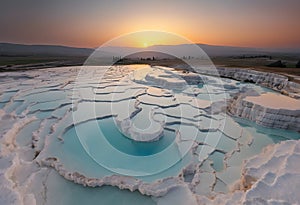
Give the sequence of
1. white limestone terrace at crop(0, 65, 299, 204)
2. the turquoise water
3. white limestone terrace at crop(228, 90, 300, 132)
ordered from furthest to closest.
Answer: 1. white limestone terrace at crop(228, 90, 300, 132)
2. the turquoise water
3. white limestone terrace at crop(0, 65, 299, 204)

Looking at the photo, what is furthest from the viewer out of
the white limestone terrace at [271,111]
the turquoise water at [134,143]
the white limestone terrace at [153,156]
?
the white limestone terrace at [271,111]

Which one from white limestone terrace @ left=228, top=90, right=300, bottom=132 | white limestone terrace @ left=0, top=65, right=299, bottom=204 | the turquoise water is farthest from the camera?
white limestone terrace @ left=228, top=90, right=300, bottom=132

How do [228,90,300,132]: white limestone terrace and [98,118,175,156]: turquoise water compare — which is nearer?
[98,118,175,156]: turquoise water

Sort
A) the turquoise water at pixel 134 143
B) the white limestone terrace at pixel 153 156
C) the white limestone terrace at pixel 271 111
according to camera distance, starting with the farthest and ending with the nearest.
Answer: the white limestone terrace at pixel 271 111
the turquoise water at pixel 134 143
the white limestone terrace at pixel 153 156

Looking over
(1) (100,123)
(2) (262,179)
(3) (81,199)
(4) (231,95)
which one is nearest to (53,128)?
(1) (100,123)

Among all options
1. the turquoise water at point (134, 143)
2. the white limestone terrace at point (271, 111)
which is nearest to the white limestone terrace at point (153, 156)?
the turquoise water at point (134, 143)

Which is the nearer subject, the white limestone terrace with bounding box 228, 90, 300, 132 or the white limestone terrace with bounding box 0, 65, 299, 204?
the white limestone terrace with bounding box 0, 65, 299, 204

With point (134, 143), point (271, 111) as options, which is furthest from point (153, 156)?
point (271, 111)

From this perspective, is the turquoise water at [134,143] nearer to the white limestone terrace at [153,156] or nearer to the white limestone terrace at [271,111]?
the white limestone terrace at [153,156]

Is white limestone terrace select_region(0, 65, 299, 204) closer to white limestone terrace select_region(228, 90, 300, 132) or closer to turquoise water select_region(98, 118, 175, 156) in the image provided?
turquoise water select_region(98, 118, 175, 156)

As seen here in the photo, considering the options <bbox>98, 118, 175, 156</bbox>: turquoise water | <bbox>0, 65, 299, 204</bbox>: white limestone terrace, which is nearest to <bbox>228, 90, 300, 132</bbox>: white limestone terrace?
<bbox>0, 65, 299, 204</bbox>: white limestone terrace
